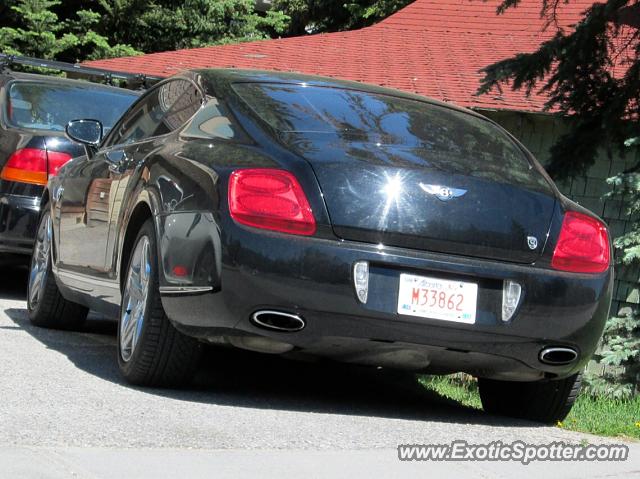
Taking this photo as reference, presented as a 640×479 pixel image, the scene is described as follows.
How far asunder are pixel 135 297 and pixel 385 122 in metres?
1.41

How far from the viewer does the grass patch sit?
5887mm

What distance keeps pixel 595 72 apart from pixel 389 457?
20.9 feet

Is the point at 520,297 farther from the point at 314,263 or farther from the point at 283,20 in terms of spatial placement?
the point at 283,20

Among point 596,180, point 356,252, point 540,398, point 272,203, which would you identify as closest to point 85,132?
point 272,203

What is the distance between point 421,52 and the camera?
1727 cm

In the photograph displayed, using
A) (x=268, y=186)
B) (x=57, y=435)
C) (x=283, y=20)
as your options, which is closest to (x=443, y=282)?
(x=268, y=186)

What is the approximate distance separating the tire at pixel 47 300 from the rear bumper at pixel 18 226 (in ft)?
2.78

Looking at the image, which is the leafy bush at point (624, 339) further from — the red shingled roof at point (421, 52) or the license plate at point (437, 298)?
the license plate at point (437, 298)

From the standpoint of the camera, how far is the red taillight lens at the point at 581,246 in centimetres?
552

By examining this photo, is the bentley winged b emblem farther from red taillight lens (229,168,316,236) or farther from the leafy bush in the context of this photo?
the leafy bush

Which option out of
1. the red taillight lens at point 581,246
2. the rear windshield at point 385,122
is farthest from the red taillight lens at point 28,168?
the red taillight lens at point 581,246

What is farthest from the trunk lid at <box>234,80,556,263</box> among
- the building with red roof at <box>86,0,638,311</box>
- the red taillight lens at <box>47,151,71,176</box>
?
the building with red roof at <box>86,0,638,311</box>

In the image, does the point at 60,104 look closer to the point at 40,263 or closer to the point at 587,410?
the point at 40,263

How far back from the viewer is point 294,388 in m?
6.33
